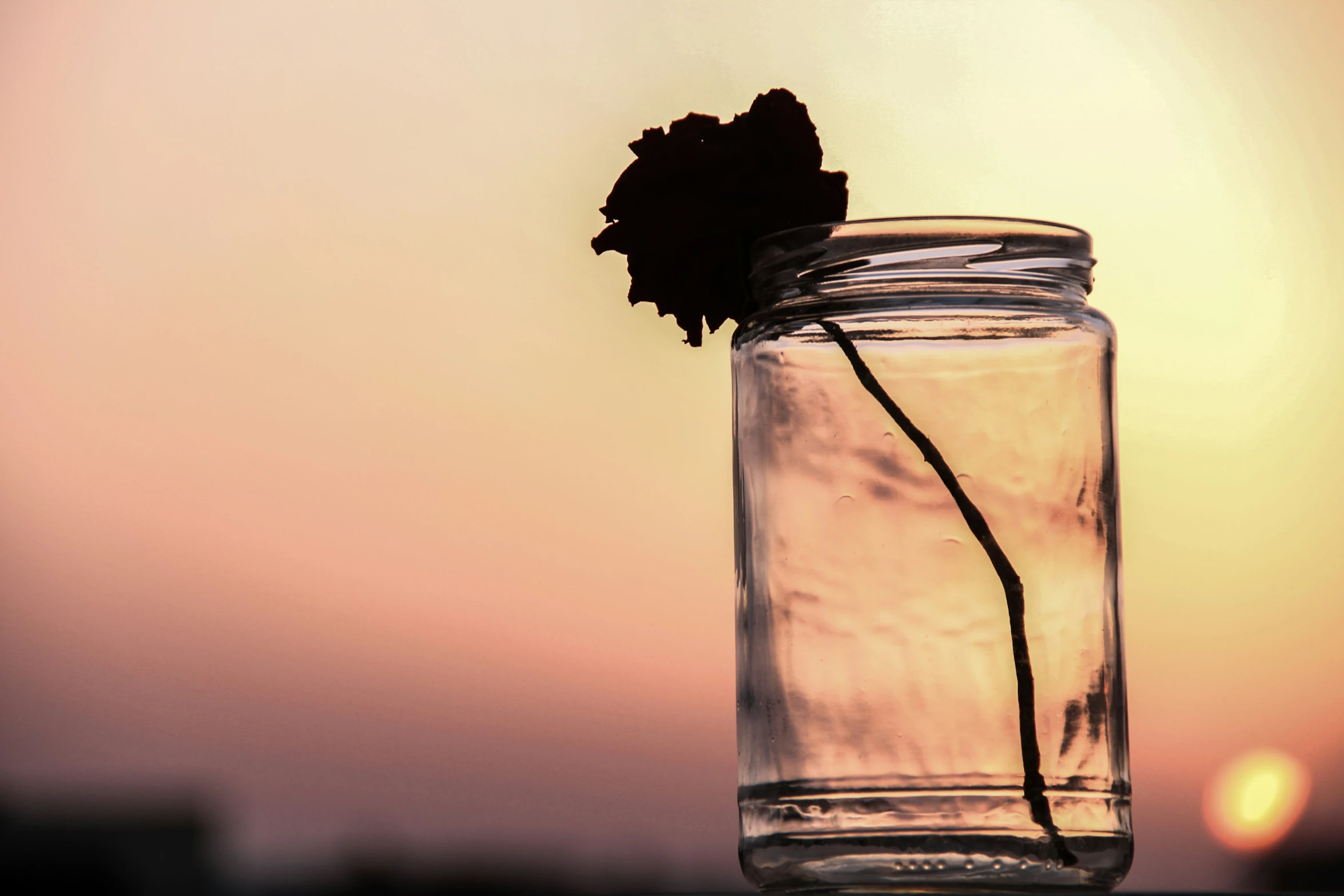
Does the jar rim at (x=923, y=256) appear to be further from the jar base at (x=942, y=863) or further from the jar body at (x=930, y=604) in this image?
the jar base at (x=942, y=863)

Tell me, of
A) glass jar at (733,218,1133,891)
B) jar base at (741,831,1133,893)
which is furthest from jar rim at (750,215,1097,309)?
jar base at (741,831,1133,893)

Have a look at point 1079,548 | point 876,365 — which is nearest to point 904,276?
point 876,365

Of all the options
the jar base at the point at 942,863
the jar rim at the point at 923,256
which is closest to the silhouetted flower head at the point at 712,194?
the jar rim at the point at 923,256

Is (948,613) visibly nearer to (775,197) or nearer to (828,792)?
(828,792)

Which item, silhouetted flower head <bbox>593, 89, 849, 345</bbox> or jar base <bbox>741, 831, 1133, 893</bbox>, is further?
silhouetted flower head <bbox>593, 89, 849, 345</bbox>

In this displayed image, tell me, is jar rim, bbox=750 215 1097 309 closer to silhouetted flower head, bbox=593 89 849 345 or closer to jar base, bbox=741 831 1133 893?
silhouetted flower head, bbox=593 89 849 345

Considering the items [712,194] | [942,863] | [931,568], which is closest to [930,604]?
[931,568]

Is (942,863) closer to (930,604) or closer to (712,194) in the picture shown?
(930,604)

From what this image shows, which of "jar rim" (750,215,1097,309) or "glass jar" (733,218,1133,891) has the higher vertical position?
"jar rim" (750,215,1097,309)
